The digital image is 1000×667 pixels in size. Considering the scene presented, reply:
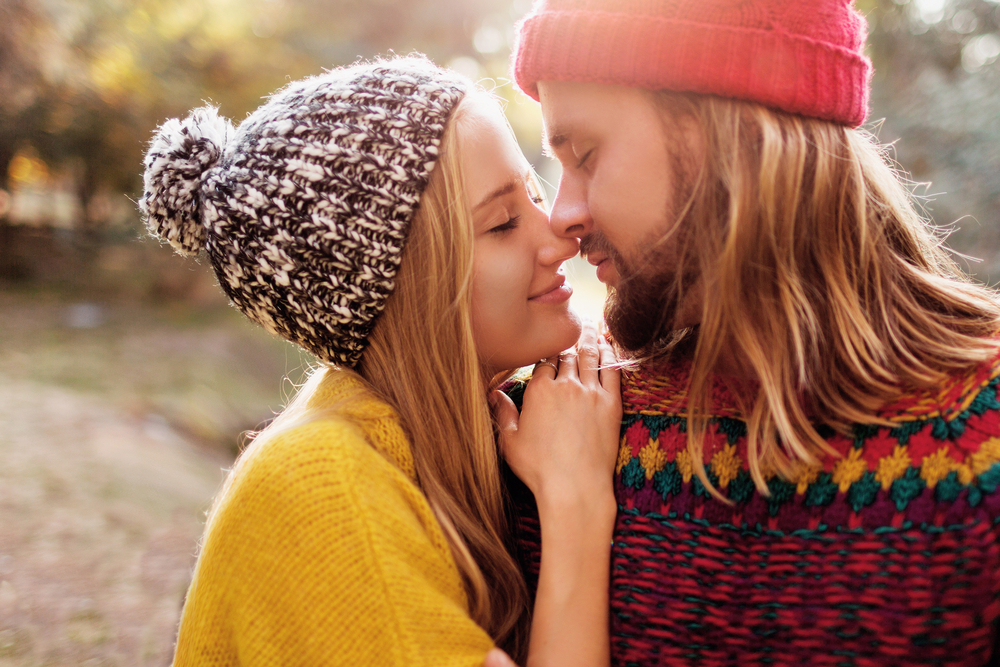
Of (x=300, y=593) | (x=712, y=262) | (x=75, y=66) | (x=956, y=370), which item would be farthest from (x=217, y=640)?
(x=75, y=66)

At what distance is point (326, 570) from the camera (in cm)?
126

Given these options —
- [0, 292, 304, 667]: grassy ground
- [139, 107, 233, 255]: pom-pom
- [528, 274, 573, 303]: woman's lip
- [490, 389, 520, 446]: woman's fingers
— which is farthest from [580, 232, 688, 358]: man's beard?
[0, 292, 304, 667]: grassy ground

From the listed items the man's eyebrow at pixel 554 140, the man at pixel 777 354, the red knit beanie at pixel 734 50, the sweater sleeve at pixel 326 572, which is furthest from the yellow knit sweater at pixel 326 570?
the red knit beanie at pixel 734 50

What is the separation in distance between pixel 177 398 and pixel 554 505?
384 centimetres

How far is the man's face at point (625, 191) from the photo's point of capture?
151 cm

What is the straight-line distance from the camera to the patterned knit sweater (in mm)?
1187

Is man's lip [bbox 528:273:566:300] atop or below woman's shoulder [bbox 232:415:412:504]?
atop

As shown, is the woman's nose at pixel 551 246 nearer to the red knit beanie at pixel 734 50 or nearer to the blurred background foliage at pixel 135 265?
the red knit beanie at pixel 734 50

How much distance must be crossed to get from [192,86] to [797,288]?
546 centimetres

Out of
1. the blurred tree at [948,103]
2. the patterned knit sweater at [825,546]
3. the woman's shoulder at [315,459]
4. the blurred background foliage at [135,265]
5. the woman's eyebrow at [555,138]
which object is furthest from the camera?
the blurred tree at [948,103]

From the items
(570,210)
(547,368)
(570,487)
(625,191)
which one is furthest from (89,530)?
(625,191)

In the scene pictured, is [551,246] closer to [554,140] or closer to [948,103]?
[554,140]

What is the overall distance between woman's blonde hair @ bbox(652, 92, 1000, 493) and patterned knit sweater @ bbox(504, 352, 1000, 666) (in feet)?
0.19

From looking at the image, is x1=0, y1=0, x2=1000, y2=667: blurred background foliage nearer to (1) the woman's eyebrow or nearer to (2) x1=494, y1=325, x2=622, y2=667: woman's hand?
(1) the woman's eyebrow
